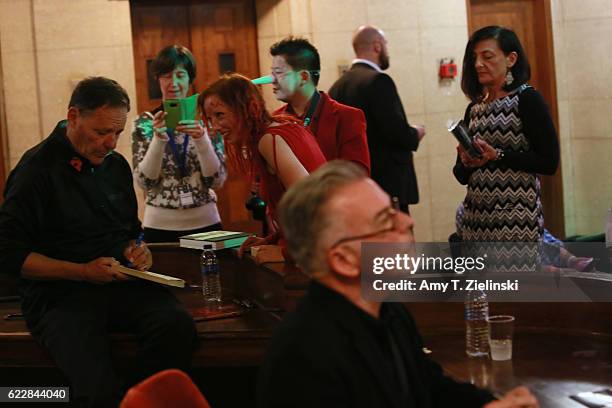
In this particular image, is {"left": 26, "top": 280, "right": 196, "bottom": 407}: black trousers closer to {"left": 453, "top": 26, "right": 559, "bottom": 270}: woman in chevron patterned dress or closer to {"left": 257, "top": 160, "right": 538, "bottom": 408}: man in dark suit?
{"left": 453, "top": 26, "right": 559, "bottom": 270}: woman in chevron patterned dress

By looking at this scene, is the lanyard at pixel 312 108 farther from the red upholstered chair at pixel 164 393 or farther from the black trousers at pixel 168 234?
the red upholstered chair at pixel 164 393

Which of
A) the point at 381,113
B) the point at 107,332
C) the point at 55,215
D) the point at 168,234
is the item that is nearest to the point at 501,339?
the point at 107,332

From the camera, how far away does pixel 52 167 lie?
339 centimetres

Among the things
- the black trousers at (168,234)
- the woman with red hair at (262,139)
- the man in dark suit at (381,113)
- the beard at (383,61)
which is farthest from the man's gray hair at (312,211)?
the beard at (383,61)

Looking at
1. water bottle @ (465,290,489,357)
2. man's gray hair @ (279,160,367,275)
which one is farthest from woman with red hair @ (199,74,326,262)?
man's gray hair @ (279,160,367,275)

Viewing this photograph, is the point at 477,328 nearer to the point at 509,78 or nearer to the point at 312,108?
the point at 509,78

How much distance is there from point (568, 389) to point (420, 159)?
17.1 feet

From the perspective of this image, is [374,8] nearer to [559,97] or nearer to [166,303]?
[559,97]

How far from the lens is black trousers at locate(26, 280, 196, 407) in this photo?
3.10m

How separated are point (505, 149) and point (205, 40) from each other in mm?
4036

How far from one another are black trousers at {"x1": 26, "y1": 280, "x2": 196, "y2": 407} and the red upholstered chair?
93 centimetres

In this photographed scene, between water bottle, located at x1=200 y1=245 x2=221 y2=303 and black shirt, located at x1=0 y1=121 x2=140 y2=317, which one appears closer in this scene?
black shirt, located at x1=0 y1=121 x2=140 y2=317

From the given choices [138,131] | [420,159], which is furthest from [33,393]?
[420,159]

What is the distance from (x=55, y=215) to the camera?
3406 mm
